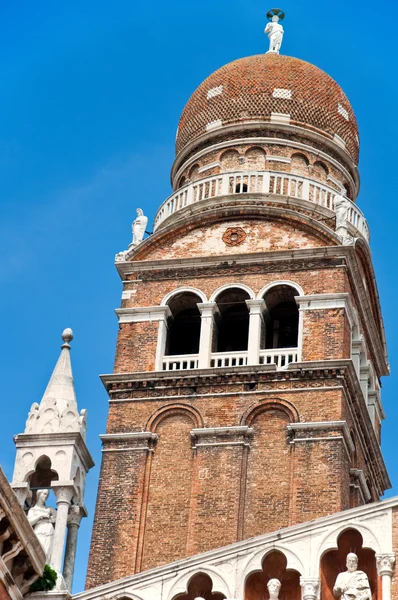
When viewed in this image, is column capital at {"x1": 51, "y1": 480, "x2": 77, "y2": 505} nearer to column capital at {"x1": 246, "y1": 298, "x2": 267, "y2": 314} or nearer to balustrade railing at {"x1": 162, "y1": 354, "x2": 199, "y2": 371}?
balustrade railing at {"x1": 162, "y1": 354, "x2": 199, "y2": 371}

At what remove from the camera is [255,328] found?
42531mm

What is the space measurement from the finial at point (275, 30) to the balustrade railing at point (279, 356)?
543 inches

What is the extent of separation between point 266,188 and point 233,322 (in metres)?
3.70

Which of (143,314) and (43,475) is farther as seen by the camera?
(143,314)

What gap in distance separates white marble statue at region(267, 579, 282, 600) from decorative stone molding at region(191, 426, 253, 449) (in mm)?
11685

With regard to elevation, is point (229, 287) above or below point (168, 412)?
above

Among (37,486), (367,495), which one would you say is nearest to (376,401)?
(367,495)

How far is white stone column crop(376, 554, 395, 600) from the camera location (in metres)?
28.7

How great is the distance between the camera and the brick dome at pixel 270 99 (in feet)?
161

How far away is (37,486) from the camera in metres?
31.6

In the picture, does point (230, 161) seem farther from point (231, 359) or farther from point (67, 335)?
point (67, 335)

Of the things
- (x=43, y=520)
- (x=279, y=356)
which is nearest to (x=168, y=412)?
(x=279, y=356)

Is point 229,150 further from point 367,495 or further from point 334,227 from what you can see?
point 367,495

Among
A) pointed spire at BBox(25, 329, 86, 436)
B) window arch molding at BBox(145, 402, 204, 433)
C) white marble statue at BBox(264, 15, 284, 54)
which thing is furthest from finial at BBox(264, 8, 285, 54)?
pointed spire at BBox(25, 329, 86, 436)
